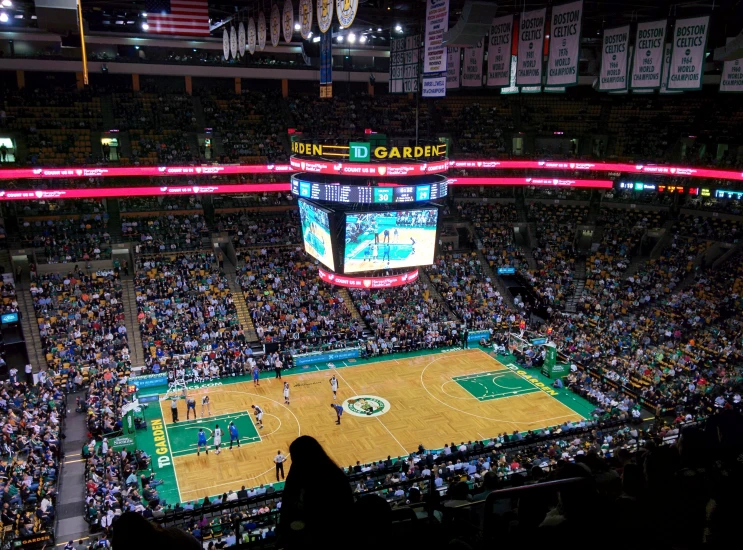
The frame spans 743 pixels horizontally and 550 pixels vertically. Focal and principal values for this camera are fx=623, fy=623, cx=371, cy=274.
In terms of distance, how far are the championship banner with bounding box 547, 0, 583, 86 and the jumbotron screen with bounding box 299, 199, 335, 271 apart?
974 centimetres

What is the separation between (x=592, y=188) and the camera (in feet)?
139

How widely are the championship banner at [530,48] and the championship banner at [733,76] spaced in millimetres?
6724

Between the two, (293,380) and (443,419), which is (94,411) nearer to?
(293,380)

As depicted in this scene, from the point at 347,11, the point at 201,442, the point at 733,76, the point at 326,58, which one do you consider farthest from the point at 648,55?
the point at 201,442

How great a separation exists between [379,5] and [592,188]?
21.0 meters

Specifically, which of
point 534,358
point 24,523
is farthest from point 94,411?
point 534,358

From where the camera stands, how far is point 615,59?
18.8m

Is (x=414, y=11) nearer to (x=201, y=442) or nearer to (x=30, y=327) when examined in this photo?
(x=201, y=442)

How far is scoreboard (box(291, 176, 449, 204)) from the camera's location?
23.7 meters

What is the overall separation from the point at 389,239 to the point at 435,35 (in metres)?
7.76

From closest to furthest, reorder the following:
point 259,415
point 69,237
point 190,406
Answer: point 259,415
point 190,406
point 69,237

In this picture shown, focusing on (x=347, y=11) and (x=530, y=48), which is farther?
(x=530, y=48)

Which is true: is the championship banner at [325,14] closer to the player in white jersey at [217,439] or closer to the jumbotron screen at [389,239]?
the jumbotron screen at [389,239]

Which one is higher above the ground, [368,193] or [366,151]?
[366,151]
